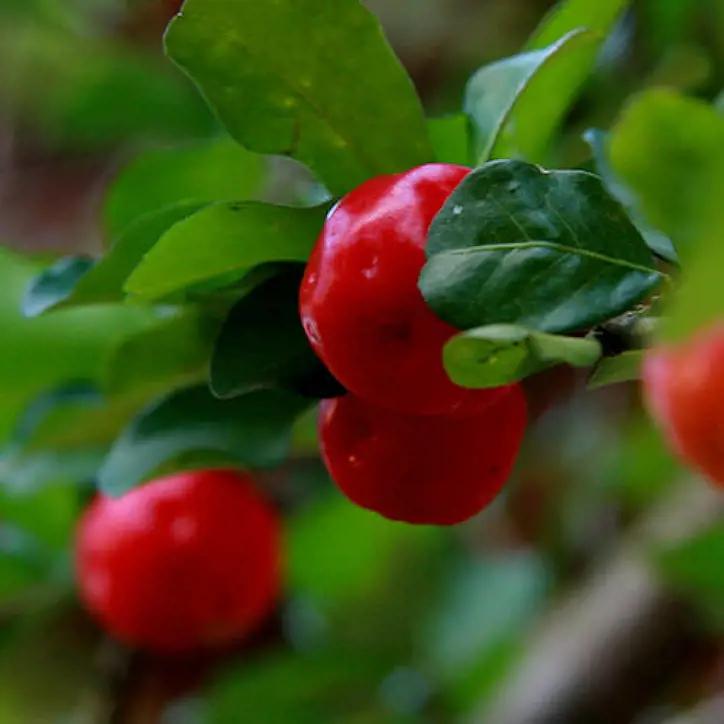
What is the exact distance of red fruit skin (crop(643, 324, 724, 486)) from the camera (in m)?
0.38

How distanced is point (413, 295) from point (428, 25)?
1270mm

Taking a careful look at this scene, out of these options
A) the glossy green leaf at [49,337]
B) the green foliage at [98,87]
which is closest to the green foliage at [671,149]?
the glossy green leaf at [49,337]

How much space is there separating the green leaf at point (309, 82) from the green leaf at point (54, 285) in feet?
0.33

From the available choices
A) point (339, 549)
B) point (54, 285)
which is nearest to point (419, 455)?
point (54, 285)

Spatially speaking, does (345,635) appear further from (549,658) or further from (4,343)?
(4,343)

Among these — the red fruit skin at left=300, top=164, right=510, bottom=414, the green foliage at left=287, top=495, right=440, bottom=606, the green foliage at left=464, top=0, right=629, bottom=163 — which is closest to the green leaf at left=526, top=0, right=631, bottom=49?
the green foliage at left=464, top=0, right=629, bottom=163

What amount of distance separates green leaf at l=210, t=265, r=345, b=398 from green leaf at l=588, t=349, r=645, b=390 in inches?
4.0

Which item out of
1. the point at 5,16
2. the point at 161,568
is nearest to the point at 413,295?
the point at 161,568

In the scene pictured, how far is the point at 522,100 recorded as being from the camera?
18.4 inches

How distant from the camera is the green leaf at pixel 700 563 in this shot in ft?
2.98

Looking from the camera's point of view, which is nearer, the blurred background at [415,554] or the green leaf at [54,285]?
the green leaf at [54,285]

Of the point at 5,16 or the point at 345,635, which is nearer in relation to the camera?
the point at 345,635

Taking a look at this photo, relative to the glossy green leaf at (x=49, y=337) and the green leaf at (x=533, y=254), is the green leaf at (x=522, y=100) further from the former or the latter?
the glossy green leaf at (x=49, y=337)

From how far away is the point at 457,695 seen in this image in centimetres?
116
